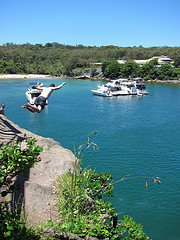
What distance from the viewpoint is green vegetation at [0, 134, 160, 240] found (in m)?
4.25

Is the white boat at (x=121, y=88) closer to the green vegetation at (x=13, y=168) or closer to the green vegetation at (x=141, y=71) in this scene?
the green vegetation at (x=141, y=71)

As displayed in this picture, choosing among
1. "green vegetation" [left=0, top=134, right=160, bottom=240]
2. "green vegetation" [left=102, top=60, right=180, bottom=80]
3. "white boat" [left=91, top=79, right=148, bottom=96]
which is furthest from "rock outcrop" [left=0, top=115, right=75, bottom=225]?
"green vegetation" [left=102, top=60, right=180, bottom=80]

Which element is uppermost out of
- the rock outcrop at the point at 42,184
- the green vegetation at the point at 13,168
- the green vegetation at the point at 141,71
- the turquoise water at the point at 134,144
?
the green vegetation at the point at 141,71

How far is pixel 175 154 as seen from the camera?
1895cm

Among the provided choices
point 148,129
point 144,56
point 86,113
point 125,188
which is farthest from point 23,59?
point 125,188

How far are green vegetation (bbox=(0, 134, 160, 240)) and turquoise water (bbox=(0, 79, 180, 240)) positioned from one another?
451 centimetres

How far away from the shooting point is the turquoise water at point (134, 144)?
38.4 ft

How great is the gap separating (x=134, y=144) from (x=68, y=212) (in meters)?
16.2

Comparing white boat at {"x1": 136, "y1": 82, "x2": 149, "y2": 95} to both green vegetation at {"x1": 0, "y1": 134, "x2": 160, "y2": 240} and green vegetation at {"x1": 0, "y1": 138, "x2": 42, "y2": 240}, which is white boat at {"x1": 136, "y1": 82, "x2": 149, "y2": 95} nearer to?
green vegetation at {"x1": 0, "y1": 134, "x2": 160, "y2": 240}

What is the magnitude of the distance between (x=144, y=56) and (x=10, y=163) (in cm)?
12670

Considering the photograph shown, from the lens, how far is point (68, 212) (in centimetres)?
579

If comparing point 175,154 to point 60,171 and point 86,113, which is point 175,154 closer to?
point 60,171

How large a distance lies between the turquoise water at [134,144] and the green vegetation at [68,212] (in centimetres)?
451

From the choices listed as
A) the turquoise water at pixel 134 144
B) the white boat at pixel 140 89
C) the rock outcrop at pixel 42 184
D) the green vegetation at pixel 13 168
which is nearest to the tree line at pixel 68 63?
Answer: the white boat at pixel 140 89
